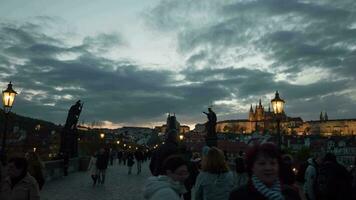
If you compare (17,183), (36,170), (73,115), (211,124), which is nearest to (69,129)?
(73,115)

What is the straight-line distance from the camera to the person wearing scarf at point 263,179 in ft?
10.9

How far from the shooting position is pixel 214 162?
654 centimetres

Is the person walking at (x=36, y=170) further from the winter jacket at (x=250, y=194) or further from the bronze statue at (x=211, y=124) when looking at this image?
the bronze statue at (x=211, y=124)

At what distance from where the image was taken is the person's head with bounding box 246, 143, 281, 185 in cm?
345

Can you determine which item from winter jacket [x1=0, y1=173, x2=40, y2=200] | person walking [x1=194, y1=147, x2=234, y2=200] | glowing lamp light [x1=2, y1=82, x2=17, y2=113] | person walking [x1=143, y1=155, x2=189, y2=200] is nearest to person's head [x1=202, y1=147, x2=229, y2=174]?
person walking [x1=194, y1=147, x2=234, y2=200]

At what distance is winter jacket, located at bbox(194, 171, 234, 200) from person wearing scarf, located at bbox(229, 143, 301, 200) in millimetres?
3001

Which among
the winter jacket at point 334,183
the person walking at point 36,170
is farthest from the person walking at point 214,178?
the person walking at point 36,170

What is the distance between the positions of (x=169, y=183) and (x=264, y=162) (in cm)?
103

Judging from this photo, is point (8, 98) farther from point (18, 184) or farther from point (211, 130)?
point (211, 130)

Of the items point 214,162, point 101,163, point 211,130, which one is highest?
point 211,130

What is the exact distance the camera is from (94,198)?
1598 centimetres

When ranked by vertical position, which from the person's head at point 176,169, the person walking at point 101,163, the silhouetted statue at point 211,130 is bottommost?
the person walking at point 101,163

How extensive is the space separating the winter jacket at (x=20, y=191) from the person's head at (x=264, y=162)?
12.0 ft

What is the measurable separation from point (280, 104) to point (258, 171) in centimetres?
1578
